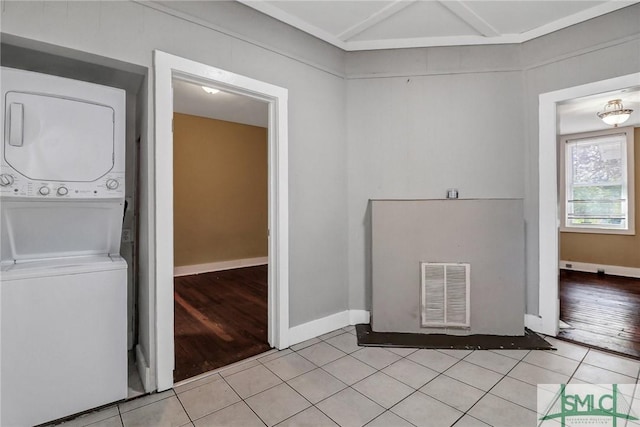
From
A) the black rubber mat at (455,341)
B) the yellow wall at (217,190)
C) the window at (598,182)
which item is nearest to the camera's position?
the black rubber mat at (455,341)

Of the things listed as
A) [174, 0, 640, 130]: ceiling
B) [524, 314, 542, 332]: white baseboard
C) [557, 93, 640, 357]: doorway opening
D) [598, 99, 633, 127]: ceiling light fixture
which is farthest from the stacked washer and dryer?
[598, 99, 633, 127]: ceiling light fixture

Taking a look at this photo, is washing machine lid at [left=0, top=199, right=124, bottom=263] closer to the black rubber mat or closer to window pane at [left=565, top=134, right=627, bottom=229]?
the black rubber mat

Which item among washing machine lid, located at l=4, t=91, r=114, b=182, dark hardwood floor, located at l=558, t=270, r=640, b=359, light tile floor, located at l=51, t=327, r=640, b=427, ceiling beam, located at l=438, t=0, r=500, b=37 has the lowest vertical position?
light tile floor, located at l=51, t=327, r=640, b=427

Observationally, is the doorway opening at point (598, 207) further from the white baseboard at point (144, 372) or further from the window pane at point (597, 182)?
the white baseboard at point (144, 372)

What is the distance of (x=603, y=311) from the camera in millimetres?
3404

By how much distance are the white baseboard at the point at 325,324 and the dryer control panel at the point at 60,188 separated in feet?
5.51

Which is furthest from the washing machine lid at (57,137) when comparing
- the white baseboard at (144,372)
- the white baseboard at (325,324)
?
the white baseboard at (325,324)

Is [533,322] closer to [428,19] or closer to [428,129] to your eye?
[428,129]

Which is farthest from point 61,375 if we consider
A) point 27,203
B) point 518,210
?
point 518,210

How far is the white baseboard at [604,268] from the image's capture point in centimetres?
517

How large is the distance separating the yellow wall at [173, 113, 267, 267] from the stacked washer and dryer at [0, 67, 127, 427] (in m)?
3.29

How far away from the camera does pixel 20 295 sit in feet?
5.08

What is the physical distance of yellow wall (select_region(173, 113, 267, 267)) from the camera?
5070mm

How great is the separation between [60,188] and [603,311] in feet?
16.4
